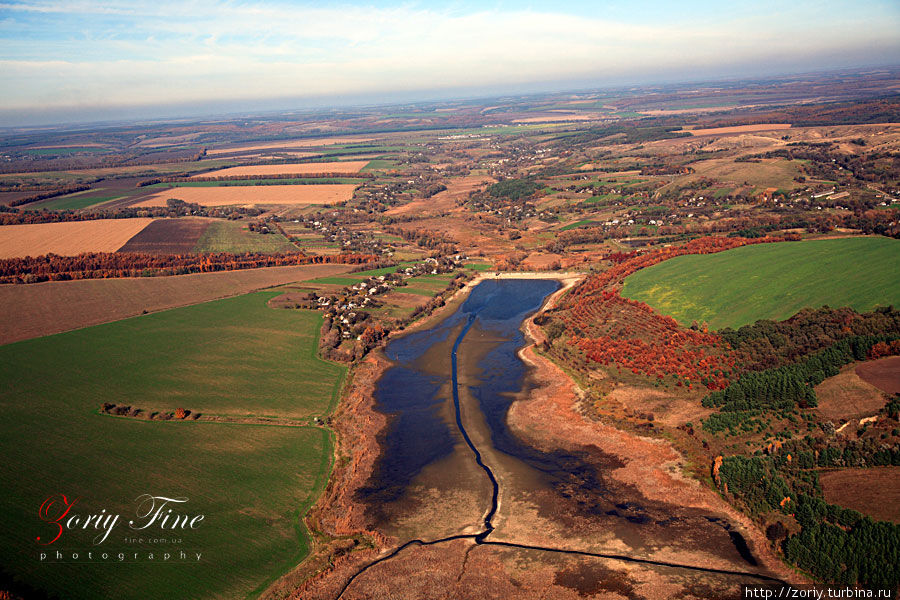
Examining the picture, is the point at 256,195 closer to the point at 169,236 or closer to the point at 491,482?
the point at 169,236

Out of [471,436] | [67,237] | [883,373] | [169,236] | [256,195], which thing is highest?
[256,195]

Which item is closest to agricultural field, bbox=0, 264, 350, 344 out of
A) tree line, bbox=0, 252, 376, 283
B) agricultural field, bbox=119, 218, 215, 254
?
tree line, bbox=0, 252, 376, 283

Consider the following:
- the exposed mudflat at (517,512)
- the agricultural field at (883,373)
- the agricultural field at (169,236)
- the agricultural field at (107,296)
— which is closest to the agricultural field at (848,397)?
the agricultural field at (883,373)

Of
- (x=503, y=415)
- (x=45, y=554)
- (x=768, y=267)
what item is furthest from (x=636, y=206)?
(x=45, y=554)

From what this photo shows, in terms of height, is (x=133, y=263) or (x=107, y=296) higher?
(x=133, y=263)

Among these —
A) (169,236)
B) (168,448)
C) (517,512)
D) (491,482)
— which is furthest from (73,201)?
(517,512)

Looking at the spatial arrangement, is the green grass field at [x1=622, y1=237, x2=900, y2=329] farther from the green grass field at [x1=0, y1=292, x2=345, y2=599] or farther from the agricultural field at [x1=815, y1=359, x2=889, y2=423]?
the green grass field at [x1=0, y1=292, x2=345, y2=599]

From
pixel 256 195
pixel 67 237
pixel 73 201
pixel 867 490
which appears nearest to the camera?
pixel 867 490

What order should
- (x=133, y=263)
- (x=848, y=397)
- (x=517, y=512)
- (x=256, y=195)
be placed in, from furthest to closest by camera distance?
(x=256, y=195), (x=133, y=263), (x=848, y=397), (x=517, y=512)
